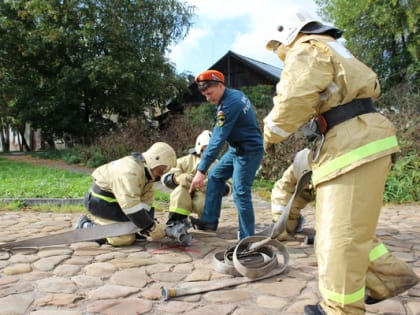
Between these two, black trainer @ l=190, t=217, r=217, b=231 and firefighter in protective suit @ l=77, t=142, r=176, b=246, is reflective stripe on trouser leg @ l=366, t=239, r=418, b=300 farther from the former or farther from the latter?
black trainer @ l=190, t=217, r=217, b=231

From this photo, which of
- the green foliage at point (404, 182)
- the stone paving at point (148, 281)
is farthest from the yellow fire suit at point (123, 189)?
the green foliage at point (404, 182)

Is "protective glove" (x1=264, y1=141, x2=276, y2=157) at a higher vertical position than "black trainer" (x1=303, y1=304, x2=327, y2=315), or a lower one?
higher

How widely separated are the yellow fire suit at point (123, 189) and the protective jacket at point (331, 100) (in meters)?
2.01

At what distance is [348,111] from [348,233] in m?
0.67

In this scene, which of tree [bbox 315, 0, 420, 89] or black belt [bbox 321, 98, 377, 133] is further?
tree [bbox 315, 0, 420, 89]

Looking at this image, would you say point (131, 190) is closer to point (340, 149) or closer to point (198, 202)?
point (198, 202)

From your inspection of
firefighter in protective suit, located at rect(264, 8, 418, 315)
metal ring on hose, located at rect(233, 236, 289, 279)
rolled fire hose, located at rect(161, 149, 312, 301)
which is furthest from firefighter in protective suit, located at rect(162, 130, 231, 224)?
firefighter in protective suit, located at rect(264, 8, 418, 315)

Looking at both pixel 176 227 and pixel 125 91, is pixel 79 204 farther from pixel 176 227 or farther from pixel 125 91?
pixel 125 91

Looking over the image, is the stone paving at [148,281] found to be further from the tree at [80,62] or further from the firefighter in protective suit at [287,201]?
the tree at [80,62]

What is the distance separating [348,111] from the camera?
2256mm

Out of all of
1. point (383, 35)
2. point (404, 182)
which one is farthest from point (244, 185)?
point (383, 35)

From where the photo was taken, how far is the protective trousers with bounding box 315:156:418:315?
6.97 feet

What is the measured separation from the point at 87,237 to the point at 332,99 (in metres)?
2.87

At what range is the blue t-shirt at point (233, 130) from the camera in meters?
3.99
